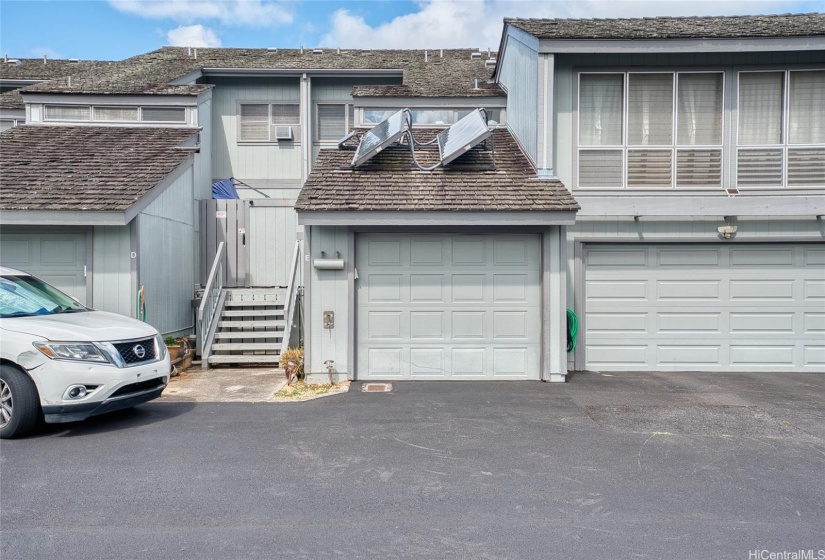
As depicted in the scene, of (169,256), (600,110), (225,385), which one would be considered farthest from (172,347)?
(600,110)

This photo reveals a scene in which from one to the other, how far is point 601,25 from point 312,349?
7.73 m

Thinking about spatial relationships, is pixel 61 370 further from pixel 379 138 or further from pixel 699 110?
pixel 699 110

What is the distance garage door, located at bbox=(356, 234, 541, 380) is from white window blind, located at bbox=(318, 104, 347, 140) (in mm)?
7640

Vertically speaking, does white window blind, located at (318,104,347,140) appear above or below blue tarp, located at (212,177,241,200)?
above

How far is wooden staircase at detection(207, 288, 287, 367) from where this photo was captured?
34.5ft

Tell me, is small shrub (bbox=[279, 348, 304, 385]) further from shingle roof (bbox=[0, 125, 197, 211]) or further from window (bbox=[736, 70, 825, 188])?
window (bbox=[736, 70, 825, 188])

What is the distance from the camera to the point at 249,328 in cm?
1109

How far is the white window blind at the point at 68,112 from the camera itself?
13266 millimetres

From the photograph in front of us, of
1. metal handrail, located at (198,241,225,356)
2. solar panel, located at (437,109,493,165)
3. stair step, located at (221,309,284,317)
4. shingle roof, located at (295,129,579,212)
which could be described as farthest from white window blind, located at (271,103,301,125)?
stair step, located at (221,309,284,317)

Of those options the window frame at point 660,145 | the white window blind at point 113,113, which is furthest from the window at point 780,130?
the white window blind at point 113,113

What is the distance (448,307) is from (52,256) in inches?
264

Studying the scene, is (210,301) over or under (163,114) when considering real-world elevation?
under

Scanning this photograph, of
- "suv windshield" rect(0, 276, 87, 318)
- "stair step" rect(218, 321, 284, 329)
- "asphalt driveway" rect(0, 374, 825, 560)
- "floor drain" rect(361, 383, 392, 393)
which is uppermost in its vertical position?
"suv windshield" rect(0, 276, 87, 318)

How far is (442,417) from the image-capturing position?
700cm
